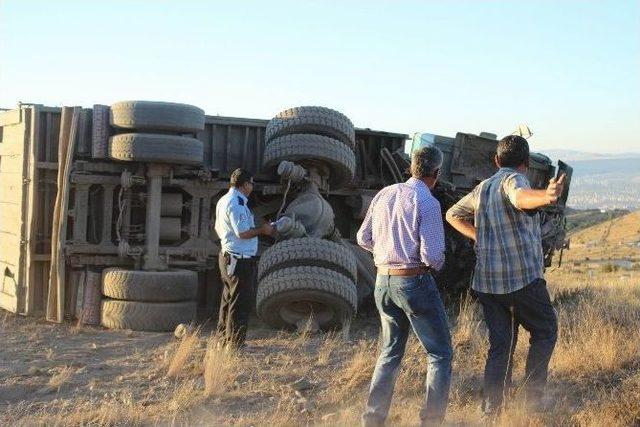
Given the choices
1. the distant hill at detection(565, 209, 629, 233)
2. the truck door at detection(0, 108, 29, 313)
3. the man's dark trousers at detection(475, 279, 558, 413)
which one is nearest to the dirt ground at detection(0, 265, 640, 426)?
the man's dark trousers at detection(475, 279, 558, 413)

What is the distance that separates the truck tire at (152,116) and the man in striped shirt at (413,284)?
470 centimetres

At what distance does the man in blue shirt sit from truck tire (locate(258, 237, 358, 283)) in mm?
969

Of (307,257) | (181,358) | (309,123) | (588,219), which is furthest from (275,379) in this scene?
(588,219)

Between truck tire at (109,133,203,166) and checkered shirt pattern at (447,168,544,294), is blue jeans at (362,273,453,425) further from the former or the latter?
truck tire at (109,133,203,166)

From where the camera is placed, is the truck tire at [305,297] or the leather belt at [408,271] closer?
the leather belt at [408,271]

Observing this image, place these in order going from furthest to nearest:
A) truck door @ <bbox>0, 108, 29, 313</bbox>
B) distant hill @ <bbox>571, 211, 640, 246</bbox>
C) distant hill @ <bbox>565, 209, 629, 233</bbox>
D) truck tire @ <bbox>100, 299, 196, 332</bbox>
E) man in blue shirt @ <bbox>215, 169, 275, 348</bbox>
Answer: distant hill @ <bbox>565, 209, 629, 233</bbox> → distant hill @ <bbox>571, 211, 640, 246</bbox> → truck door @ <bbox>0, 108, 29, 313</bbox> → truck tire @ <bbox>100, 299, 196, 332</bbox> → man in blue shirt @ <bbox>215, 169, 275, 348</bbox>

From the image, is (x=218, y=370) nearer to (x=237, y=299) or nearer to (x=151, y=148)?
(x=237, y=299)

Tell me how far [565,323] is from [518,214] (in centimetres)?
340

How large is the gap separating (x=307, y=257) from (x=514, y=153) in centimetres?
370

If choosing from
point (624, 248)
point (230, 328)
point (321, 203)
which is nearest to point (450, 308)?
point (321, 203)

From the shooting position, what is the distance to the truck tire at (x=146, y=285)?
30.7 ft

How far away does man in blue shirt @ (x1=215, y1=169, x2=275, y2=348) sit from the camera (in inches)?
301

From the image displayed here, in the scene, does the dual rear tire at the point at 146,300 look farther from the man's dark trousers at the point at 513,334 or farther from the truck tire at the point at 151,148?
the man's dark trousers at the point at 513,334

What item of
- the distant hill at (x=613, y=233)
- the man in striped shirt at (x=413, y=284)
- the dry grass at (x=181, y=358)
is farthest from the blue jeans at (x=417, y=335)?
the distant hill at (x=613, y=233)
